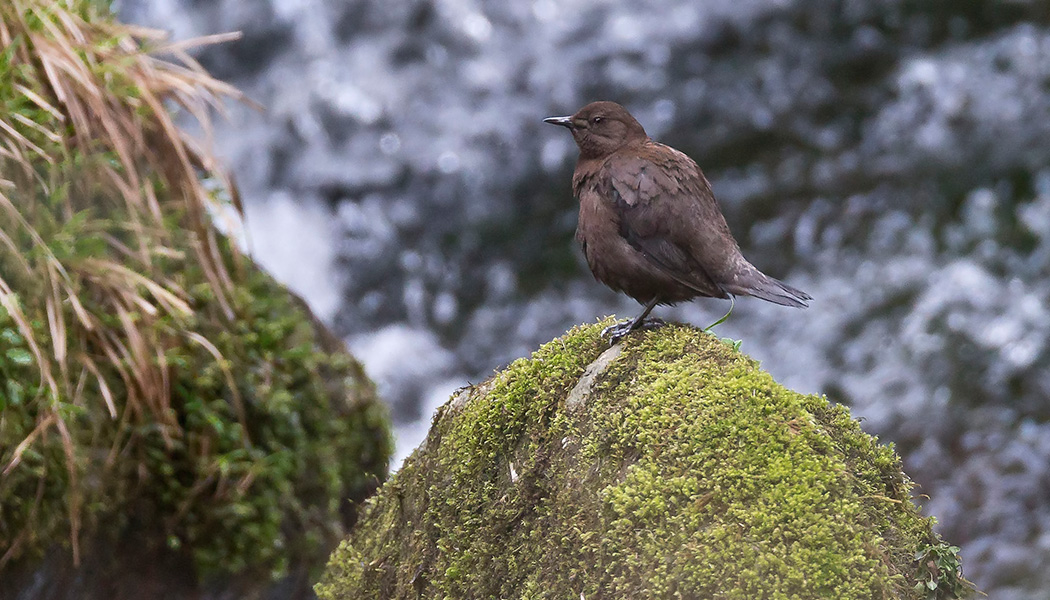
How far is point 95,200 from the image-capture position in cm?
400

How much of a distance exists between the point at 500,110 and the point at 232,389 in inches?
216

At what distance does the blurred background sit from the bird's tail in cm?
373

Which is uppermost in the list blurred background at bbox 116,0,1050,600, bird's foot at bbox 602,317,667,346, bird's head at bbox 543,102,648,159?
blurred background at bbox 116,0,1050,600

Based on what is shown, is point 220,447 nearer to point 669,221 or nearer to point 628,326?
point 628,326

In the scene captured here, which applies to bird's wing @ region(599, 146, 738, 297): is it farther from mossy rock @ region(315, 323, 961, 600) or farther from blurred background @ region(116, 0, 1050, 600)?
blurred background @ region(116, 0, 1050, 600)

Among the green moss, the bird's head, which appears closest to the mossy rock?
the green moss

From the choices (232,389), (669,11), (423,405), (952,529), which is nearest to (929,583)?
(232,389)

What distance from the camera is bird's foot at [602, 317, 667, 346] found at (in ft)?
9.73

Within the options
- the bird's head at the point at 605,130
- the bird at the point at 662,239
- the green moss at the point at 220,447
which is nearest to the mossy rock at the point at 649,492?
the bird at the point at 662,239

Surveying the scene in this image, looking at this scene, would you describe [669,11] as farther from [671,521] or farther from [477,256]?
[671,521]

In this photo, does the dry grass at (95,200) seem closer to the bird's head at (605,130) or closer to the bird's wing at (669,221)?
the bird's head at (605,130)

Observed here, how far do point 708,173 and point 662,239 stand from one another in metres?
5.14

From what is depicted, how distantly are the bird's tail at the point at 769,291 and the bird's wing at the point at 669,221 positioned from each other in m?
0.10

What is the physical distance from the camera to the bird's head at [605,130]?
407cm
